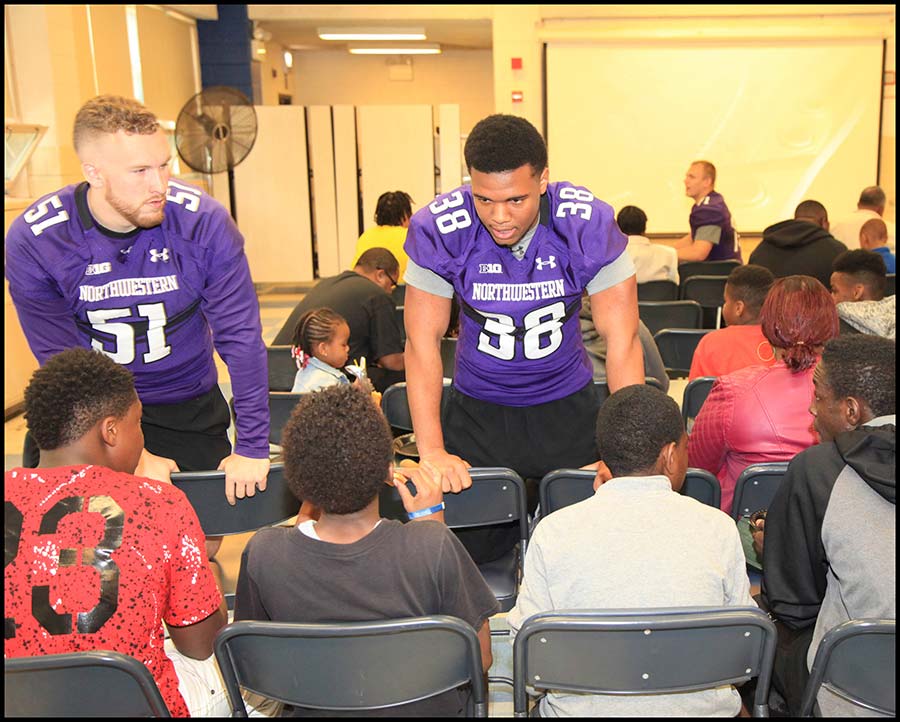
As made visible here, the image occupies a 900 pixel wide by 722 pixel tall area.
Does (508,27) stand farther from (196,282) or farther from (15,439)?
(196,282)

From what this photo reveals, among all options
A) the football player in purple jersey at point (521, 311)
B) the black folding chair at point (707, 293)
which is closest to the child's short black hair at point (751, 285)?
the football player in purple jersey at point (521, 311)

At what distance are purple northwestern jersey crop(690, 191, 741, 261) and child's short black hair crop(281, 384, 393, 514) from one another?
549 centimetres

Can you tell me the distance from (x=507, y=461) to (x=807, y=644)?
0.92 meters

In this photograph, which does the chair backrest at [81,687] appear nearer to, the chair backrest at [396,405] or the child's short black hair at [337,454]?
the child's short black hair at [337,454]

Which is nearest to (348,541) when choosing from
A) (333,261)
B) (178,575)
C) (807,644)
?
(178,575)

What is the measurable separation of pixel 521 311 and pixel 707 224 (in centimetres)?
467

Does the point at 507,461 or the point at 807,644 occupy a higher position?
the point at 507,461

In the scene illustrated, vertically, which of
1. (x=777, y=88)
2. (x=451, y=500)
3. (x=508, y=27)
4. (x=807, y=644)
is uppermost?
(x=508, y=27)

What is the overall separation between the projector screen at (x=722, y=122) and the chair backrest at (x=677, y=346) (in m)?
6.19

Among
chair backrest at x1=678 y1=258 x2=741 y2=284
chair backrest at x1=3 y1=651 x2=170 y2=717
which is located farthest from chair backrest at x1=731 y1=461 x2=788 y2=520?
chair backrest at x1=678 y1=258 x2=741 y2=284

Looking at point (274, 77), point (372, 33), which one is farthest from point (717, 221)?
point (274, 77)

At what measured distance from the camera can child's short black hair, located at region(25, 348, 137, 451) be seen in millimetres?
1542

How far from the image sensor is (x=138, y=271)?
7.29ft

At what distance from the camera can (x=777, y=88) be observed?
10.2 m
